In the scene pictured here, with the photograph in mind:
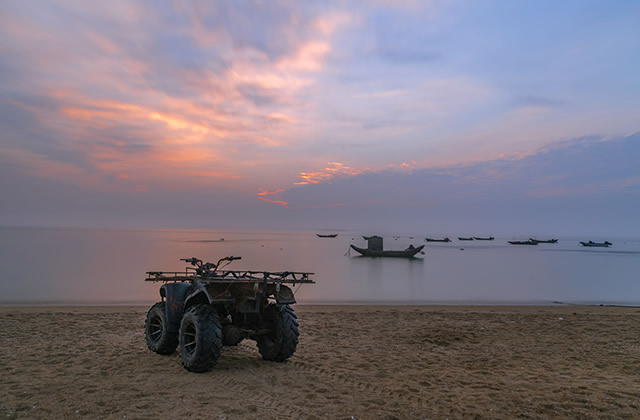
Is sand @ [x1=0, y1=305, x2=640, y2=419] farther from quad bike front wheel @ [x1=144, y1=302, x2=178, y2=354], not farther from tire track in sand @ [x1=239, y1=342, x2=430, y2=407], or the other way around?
quad bike front wheel @ [x1=144, y1=302, x2=178, y2=354]

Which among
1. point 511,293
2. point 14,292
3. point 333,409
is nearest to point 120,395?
point 333,409

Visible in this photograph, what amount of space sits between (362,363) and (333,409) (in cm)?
251

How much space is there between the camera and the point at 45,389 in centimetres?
593

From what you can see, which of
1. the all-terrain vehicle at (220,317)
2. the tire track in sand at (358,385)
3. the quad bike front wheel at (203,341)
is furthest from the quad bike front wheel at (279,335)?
the quad bike front wheel at (203,341)

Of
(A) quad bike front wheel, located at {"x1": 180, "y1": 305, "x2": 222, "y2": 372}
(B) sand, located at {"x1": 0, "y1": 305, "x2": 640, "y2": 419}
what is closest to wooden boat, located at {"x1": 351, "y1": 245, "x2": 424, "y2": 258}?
(B) sand, located at {"x1": 0, "y1": 305, "x2": 640, "y2": 419}

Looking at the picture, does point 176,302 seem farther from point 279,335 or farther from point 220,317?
point 279,335

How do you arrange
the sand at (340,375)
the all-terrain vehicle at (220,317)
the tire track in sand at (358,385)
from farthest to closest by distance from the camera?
1. the all-terrain vehicle at (220,317)
2. the tire track in sand at (358,385)
3. the sand at (340,375)

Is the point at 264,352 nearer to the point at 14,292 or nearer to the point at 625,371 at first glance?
the point at 625,371

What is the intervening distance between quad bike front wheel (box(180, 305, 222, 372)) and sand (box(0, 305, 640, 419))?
20cm

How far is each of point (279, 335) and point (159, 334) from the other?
2730mm

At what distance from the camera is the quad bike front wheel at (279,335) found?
749 cm

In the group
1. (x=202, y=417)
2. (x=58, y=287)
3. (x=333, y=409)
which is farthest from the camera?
(x=58, y=287)

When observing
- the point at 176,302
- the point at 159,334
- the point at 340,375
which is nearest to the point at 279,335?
the point at 340,375

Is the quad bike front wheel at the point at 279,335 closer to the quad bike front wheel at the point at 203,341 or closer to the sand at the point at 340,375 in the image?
the sand at the point at 340,375
